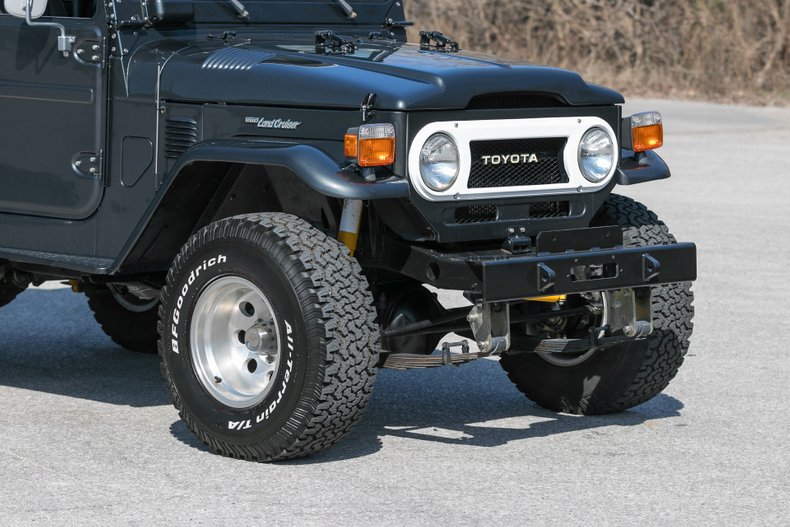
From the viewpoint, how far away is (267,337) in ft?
19.2

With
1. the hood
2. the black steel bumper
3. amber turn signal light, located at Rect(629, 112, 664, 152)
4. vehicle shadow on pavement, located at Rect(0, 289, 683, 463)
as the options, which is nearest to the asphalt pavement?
vehicle shadow on pavement, located at Rect(0, 289, 683, 463)

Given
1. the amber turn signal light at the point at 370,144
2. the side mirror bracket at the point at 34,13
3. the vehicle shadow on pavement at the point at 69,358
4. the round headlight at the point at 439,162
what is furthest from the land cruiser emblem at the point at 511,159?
the vehicle shadow on pavement at the point at 69,358

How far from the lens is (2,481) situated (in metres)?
5.55

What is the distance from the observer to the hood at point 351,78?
18.5ft

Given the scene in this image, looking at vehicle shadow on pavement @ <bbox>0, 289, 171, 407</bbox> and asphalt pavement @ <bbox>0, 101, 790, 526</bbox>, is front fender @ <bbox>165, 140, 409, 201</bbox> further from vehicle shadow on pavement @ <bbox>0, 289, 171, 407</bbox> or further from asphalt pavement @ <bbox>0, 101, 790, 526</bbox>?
vehicle shadow on pavement @ <bbox>0, 289, 171, 407</bbox>

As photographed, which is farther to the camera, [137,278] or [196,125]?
[137,278]

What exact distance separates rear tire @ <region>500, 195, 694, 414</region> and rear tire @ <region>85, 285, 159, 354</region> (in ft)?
6.98

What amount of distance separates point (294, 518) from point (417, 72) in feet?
5.52

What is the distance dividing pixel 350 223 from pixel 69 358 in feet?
8.83

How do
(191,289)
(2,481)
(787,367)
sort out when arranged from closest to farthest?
(2,481) → (191,289) → (787,367)

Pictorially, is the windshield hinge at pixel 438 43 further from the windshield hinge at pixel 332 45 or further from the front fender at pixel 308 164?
the front fender at pixel 308 164

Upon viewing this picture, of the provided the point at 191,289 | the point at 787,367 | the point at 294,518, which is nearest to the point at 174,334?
the point at 191,289

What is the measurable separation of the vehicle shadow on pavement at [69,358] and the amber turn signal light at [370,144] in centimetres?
193

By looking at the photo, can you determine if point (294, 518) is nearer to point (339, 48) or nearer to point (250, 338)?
point (250, 338)
